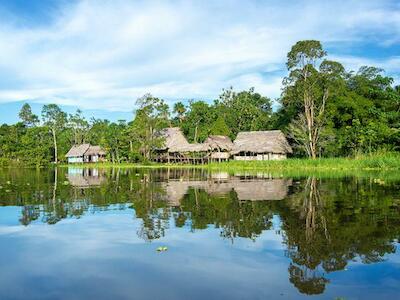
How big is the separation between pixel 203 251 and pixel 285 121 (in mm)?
49579

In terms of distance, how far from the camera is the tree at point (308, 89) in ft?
138

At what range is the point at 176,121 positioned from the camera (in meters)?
73.4

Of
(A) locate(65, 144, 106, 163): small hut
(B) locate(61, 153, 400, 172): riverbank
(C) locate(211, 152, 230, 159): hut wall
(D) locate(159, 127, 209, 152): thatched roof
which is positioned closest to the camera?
(B) locate(61, 153, 400, 172): riverbank

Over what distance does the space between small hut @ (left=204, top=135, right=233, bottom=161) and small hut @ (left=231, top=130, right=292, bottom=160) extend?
1.21 meters

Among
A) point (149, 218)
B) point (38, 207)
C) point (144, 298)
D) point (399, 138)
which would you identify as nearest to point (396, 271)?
point (144, 298)

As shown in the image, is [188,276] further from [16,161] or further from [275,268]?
[16,161]

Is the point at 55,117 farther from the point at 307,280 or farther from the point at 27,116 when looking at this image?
the point at 307,280

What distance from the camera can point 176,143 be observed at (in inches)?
2360

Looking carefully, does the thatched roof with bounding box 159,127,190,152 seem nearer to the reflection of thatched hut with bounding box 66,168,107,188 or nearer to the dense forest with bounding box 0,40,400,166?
the dense forest with bounding box 0,40,400,166

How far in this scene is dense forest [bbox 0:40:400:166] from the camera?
1677 inches

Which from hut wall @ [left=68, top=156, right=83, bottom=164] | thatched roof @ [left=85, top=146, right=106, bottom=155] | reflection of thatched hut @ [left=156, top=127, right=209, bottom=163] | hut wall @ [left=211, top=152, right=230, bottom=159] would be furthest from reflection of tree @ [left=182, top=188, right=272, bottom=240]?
hut wall @ [left=68, top=156, right=83, bottom=164]

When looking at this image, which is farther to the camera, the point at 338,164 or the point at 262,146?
the point at 262,146

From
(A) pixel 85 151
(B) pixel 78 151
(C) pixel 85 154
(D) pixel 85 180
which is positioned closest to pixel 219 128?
(A) pixel 85 151

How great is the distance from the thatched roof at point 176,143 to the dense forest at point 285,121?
1.67 meters
